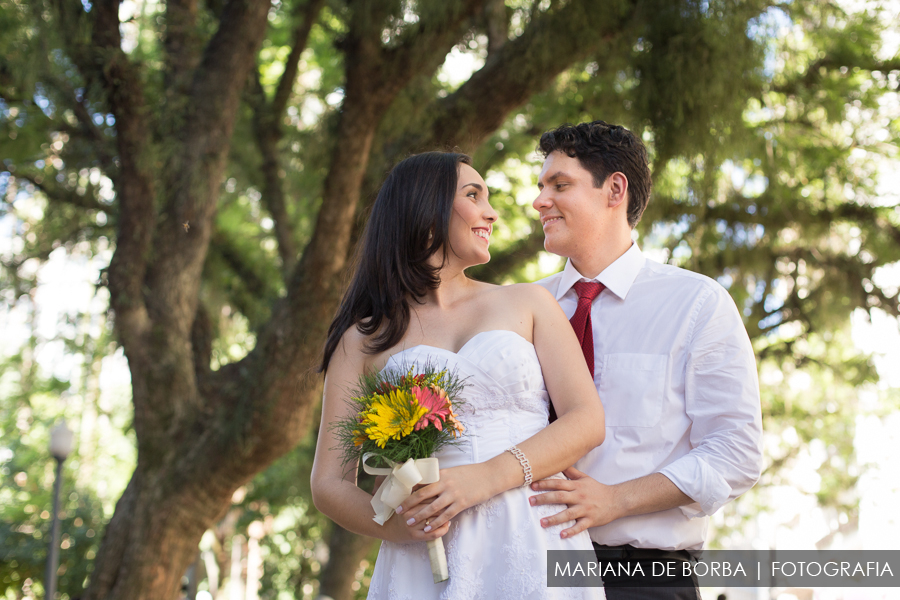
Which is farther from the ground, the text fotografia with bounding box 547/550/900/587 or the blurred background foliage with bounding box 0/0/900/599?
the blurred background foliage with bounding box 0/0/900/599

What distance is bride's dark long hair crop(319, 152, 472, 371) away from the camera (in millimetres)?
2338

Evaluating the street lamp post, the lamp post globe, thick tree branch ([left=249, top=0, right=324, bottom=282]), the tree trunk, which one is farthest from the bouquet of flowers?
the lamp post globe

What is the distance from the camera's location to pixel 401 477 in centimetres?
182

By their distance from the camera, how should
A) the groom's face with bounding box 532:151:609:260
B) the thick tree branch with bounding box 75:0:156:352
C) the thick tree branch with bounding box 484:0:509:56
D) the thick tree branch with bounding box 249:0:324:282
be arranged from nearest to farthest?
the groom's face with bounding box 532:151:609:260 → the thick tree branch with bounding box 75:0:156:352 → the thick tree branch with bounding box 484:0:509:56 → the thick tree branch with bounding box 249:0:324:282

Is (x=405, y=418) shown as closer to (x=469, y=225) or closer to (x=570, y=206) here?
(x=469, y=225)

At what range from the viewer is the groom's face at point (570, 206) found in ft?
8.31

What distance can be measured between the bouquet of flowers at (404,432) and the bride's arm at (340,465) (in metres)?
0.21

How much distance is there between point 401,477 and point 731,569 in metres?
1.33

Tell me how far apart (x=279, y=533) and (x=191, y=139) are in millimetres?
11799

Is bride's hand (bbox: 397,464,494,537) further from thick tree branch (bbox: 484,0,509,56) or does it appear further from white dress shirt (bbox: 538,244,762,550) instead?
thick tree branch (bbox: 484,0,509,56)

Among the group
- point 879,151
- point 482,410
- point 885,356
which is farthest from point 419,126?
point 885,356

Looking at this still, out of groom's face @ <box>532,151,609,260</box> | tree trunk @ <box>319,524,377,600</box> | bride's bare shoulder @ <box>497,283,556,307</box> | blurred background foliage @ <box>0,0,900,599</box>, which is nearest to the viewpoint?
bride's bare shoulder @ <box>497,283,556,307</box>

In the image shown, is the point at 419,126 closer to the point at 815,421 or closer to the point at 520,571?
the point at 520,571

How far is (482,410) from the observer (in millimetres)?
2135
